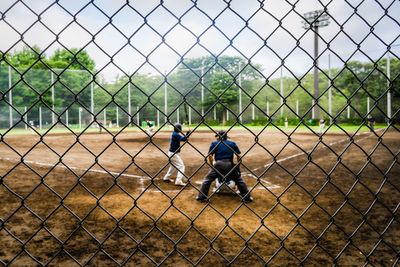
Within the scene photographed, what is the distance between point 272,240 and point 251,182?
374 cm

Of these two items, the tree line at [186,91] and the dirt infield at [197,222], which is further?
the tree line at [186,91]

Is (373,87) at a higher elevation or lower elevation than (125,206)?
higher

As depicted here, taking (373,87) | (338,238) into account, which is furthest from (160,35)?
(373,87)

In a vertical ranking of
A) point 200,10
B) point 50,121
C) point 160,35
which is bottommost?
point 50,121

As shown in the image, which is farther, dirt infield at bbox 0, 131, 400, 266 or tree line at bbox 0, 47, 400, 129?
tree line at bbox 0, 47, 400, 129

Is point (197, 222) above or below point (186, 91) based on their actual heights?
below

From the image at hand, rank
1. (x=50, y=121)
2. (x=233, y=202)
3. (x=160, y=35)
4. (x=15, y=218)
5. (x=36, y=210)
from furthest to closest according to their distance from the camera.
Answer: (x=50, y=121) → (x=233, y=202) → (x=36, y=210) → (x=15, y=218) → (x=160, y=35)

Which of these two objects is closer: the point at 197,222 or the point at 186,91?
the point at 197,222

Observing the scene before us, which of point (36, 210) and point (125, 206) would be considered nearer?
point (36, 210)

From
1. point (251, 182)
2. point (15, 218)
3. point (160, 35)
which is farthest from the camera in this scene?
point (251, 182)

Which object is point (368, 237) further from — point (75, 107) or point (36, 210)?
point (75, 107)

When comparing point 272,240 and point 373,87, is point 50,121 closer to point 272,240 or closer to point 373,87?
point 272,240

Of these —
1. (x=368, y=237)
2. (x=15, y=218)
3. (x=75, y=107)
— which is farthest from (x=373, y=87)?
(x=15, y=218)

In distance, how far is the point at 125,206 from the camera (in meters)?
6.14
